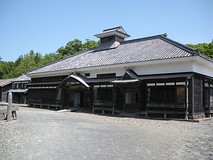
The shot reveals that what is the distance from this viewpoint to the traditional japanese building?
54.2ft

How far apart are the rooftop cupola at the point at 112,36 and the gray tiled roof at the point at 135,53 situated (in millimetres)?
1096

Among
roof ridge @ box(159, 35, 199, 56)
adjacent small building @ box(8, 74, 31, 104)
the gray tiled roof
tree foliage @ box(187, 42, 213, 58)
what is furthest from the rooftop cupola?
adjacent small building @ box(8, 74, 31, 104)

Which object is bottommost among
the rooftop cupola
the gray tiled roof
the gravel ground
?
the gravel ground

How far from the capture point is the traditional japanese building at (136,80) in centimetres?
1653

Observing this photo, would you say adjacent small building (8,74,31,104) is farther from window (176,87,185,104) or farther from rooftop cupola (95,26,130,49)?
window (176,87,185,104)

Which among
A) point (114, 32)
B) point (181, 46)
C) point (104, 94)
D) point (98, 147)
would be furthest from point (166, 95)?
point (114, 32)

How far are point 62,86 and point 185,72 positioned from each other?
13.8 m

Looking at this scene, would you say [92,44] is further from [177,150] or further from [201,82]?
[177,150]

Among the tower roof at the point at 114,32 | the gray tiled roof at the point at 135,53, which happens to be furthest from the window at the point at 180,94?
the tower roof at the point at 114,32

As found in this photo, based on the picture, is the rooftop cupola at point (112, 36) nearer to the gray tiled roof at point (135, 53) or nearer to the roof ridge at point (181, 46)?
the gray tiled roof at point (135, 53)

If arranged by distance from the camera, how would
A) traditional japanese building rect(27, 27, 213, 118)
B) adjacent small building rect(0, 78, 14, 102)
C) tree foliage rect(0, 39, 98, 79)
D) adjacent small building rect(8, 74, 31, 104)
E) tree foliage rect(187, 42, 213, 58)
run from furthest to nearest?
tree foliage rect(0, 39, 98, 79)
adjacent small building rect(0, 78, 14, 102)
adjacent small building rect(8, 74, 31, 104)
tree foliage rect(187, 42, 213, 58)
traditional japanese building rect(27, 27, 213, 118)

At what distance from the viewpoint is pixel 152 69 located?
733 inches

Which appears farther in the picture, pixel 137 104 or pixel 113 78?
pixel 113 78

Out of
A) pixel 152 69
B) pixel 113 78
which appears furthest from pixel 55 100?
pixel 152 69
